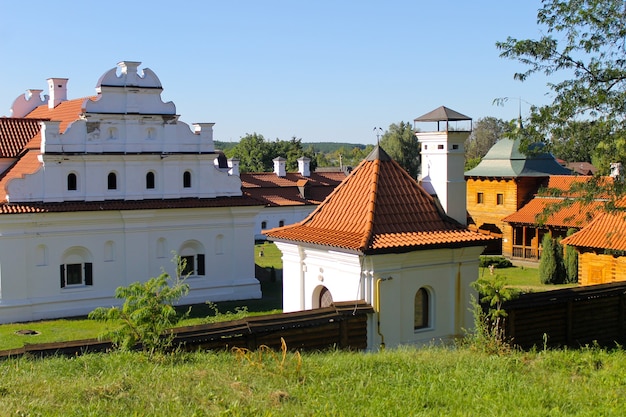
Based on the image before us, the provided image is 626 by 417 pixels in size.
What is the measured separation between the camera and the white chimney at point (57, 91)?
34.2 meters

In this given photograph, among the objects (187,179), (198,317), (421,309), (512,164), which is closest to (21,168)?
(187,179)

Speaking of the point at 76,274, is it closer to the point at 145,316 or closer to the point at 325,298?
the point at 325,298

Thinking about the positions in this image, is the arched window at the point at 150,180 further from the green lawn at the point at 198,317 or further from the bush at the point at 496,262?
the bush at the point at 496,262

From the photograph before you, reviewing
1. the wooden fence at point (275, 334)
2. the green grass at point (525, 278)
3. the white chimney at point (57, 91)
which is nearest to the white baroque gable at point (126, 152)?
the white chimney at point (57, 91)

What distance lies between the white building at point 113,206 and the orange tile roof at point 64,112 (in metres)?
0.14

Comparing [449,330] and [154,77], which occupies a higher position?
[154,77]

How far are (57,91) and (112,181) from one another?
8697 mm

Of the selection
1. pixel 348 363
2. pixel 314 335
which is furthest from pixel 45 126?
pixel 348 363

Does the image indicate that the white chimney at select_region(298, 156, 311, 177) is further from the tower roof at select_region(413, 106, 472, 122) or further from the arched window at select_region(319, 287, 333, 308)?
the arched window at select_region(319, 287, 333, 308)

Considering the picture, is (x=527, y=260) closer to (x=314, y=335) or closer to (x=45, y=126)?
(x=45, y=126)

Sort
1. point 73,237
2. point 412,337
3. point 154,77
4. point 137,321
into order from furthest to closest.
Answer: point 154,77
point 73,237
point 412,337
point 137,321

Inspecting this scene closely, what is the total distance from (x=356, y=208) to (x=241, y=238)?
1343 cm

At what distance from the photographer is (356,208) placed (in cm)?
1725

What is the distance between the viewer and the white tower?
58.2 feet
